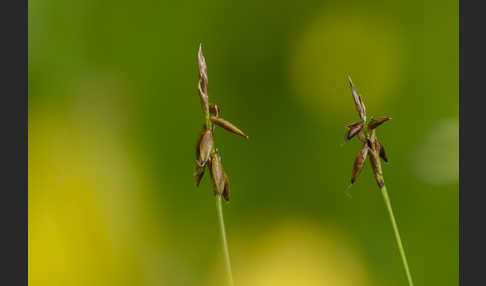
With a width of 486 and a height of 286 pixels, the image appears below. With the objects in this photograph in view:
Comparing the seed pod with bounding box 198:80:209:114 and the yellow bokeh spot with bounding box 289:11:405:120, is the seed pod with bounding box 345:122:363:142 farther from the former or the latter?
the yellow bokeh spot with bounding box 289:11:405:120

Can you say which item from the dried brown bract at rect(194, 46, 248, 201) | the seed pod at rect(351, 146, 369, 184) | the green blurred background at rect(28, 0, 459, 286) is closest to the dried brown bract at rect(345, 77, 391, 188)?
the seed pod at rect(351, 146, 369, 184)

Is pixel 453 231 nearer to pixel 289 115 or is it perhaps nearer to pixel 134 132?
pixel 289 115

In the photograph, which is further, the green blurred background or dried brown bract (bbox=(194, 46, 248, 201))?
the green blurred background

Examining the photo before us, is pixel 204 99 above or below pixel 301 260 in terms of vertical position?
above

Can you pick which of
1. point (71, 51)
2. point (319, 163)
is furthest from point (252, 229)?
point (71, 51)

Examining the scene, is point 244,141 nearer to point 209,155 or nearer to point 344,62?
point 344,62

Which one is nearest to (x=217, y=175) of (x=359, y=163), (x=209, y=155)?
(x=209, y=155)

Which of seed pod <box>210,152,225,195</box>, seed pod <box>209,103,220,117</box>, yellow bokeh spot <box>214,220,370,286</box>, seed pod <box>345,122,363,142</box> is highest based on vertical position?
seed pod <box>209,103,220,117</box>
